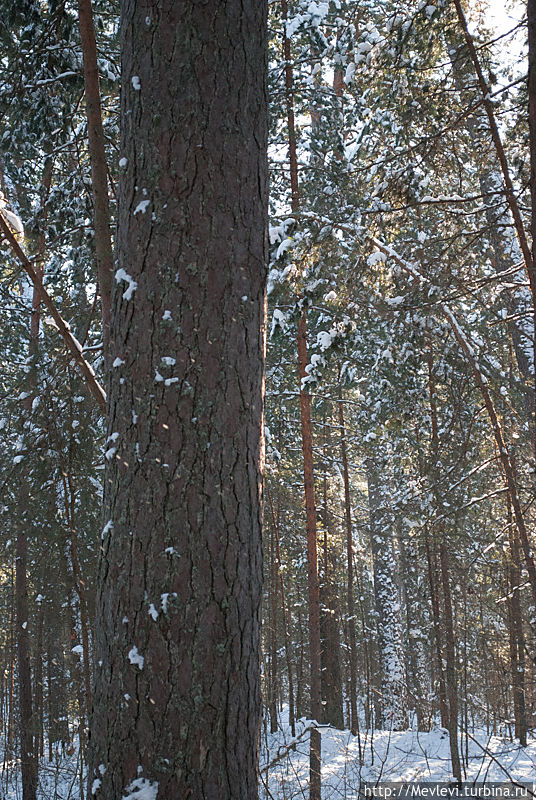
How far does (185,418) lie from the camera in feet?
5.51

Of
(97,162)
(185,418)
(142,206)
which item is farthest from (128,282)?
(97,162)

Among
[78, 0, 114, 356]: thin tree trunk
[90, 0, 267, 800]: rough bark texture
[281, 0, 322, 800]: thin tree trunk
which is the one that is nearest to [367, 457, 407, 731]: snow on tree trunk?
[281, 0, 322, 800]: thin tree trunk

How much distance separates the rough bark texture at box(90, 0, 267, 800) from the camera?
1.54 metres

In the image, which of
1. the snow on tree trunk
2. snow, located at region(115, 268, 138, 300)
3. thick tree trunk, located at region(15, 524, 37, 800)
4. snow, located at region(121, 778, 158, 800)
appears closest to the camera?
snow, located at region(121, 778, 158, 800)

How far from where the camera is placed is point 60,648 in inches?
608

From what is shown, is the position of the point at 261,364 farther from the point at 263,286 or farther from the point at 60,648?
the point at 60,648

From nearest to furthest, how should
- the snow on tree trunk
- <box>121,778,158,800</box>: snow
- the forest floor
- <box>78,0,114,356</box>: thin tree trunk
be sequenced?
<box>121,778,158,800</box>: snow, <box>78,0,114,356</box>: thin tree trunk, the forest floor, the snow on tree trunk

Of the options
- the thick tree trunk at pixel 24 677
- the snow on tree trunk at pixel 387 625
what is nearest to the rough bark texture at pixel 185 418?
the thick tree trunk at pixel 24 677

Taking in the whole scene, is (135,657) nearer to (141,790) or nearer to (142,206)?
(141,790)

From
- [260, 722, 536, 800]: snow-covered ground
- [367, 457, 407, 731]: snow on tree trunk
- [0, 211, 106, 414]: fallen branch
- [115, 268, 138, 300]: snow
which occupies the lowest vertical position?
[260, 722, 536, 800]: snow-covered ground

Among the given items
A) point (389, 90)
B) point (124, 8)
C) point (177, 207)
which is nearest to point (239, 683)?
point (177, 207)

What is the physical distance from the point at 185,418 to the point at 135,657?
66cm

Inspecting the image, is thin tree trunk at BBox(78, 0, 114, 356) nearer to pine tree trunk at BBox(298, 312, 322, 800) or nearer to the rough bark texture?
the rough bark texture

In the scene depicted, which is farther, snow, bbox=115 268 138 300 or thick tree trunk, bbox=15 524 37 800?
thick tree trunk, bbox=15 524 37 800
